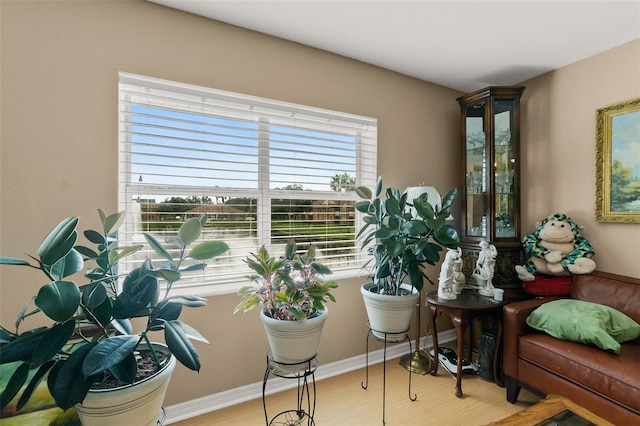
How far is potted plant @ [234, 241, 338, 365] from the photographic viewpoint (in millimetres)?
1356

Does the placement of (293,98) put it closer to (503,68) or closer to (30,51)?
(30,51)

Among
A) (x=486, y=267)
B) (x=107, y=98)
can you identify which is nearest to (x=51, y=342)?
(x=107, y=98)

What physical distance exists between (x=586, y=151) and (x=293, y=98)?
7.66 feet

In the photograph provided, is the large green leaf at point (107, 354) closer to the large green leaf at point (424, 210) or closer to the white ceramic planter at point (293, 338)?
the white ceramic planter at point (293, 338)

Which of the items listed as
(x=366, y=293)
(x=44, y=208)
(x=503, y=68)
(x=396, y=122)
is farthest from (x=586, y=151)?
(x=44, y=208)

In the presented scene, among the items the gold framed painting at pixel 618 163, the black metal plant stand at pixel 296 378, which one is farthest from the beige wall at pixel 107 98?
the gold framed painting at pixel 618 163

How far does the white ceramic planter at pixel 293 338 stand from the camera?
4.42ft

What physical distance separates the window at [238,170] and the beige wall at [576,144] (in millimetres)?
1488

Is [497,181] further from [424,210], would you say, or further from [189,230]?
[189,230]

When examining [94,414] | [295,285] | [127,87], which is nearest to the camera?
[94,414]

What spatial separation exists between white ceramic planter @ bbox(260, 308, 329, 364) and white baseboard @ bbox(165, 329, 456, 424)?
2.55ft

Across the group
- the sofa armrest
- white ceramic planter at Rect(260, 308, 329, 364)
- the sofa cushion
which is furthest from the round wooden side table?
white ceramic planter at Rect(260, 308, 329, 364)

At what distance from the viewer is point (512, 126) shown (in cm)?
250

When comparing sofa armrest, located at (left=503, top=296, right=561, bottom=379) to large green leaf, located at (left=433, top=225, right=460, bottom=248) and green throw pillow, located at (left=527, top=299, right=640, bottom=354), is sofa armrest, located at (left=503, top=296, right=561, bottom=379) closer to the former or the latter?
green throw pillow, located at (left=527, top=299, right=640, bottom=354)
